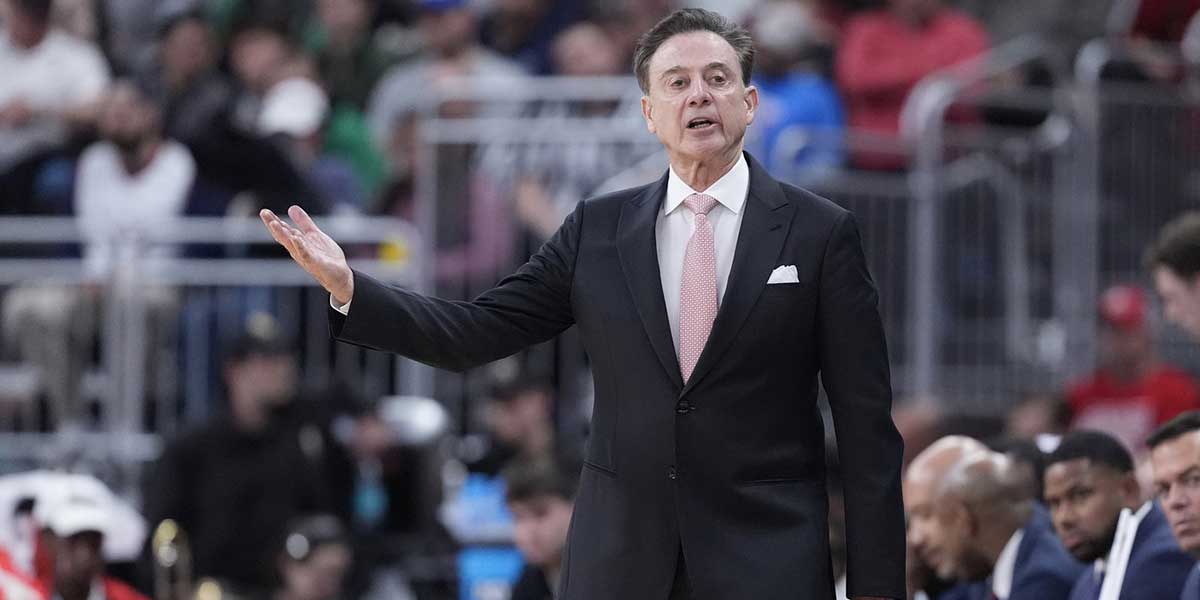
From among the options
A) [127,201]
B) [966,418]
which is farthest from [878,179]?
[127,201]

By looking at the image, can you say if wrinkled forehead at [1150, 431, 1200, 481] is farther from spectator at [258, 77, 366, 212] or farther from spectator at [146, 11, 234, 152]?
spectator at [146, 11, 234, 152]

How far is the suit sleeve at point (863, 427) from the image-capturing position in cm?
465

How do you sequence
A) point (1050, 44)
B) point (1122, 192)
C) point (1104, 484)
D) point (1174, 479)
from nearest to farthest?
point (1174, 479)
point (1104, 484)
point (1122, 192)
point (1050, 44)

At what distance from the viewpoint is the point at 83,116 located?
40.7ft

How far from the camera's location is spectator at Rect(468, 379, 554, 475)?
10.8 m

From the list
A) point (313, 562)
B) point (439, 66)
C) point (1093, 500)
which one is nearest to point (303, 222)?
point (1093, 500)

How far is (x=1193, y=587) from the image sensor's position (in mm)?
5461

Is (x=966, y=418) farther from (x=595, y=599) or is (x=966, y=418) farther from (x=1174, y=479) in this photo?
(x=595, y=599)

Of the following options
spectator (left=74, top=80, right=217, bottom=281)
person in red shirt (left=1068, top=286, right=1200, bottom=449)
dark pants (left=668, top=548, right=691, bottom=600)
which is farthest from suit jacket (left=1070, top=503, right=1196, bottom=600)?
spectator (left=74, top=80, right=217, bottom=281)

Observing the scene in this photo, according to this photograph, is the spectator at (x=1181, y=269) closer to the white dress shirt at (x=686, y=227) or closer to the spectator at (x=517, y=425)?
the white dress shirt at (x=686, y=227)

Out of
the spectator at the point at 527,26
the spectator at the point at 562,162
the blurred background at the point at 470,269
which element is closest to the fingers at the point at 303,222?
the blurred background at the point at 470,269

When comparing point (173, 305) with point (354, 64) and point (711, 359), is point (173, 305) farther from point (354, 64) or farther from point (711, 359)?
point (711, 359)

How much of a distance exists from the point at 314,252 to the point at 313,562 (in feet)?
18.2

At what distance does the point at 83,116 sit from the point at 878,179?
4.66 meters
